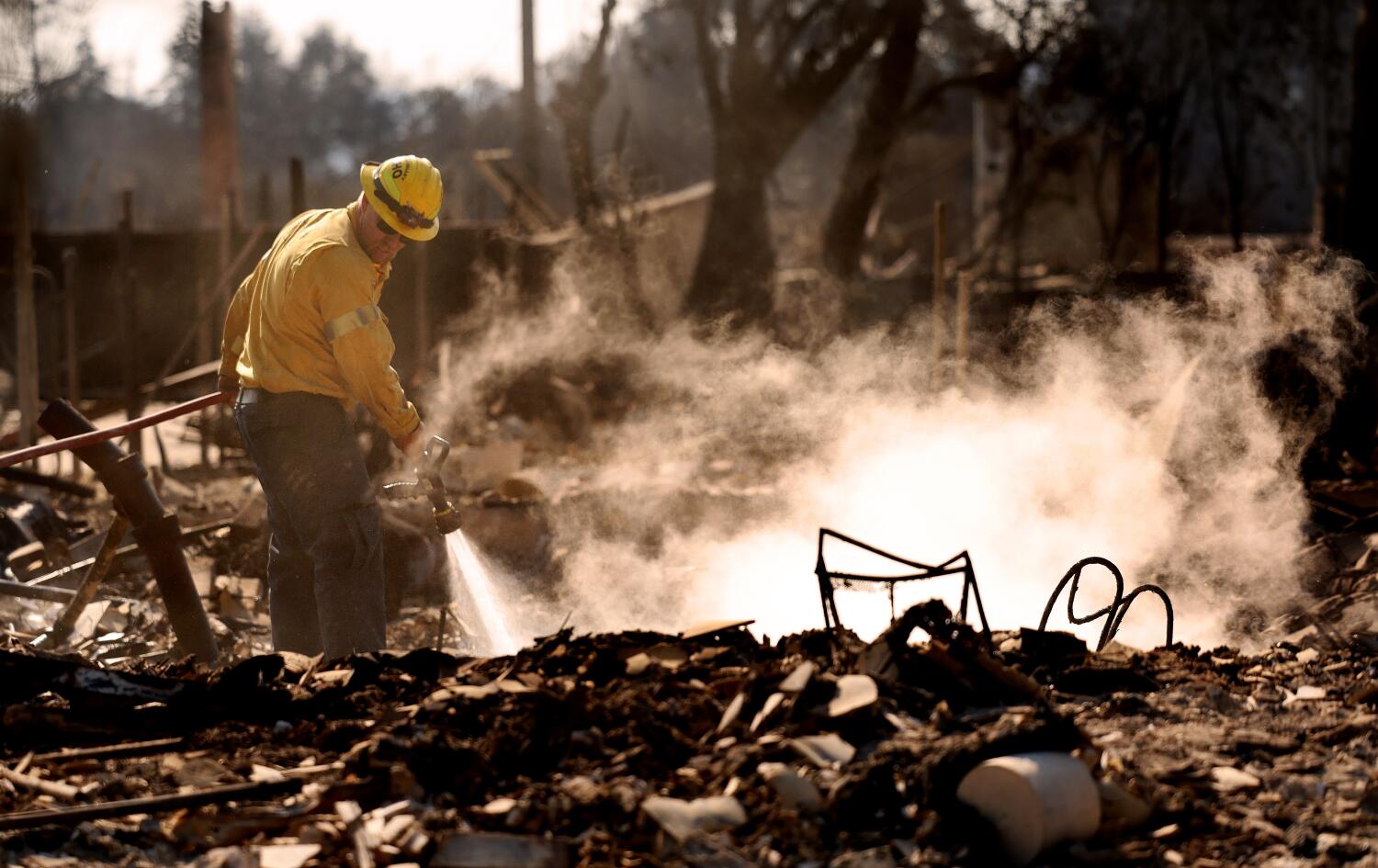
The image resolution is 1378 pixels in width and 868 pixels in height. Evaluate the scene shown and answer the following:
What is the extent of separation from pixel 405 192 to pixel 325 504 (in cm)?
131

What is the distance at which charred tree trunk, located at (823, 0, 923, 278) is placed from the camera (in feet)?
55.2

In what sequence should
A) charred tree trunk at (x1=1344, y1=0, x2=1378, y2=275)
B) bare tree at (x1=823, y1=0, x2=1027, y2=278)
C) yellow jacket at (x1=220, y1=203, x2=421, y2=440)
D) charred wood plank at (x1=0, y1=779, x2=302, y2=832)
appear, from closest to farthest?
charred wood plank at (x1=0, y1=779, x2=302, y2=832)
yellow jacket at (x1=220, y1=203, x2=421, y2=440)
charred tree trunk at (x1=1344, y1=0, x2=1378, y2=275)
bare tree at (x1=823, y1=0, x2=1027, y2=278)

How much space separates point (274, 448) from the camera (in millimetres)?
5238

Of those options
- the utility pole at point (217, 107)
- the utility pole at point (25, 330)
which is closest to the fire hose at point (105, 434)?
the utility pole at point (25, 330)

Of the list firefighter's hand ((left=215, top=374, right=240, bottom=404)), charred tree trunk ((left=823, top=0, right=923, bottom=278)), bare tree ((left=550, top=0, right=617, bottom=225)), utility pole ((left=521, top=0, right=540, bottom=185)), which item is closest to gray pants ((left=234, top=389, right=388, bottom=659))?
firefighter's hand ((left=215, top=374, right=240, bottom=404))

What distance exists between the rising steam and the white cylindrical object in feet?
10.6

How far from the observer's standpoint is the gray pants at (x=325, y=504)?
523 centimetres

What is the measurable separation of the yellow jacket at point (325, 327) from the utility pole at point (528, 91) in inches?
561

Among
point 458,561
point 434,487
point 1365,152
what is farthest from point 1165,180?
point 434,487

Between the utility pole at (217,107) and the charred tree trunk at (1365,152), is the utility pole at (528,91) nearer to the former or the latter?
the utility pole at (217,107)

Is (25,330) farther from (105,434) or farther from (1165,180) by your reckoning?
(1165,180)

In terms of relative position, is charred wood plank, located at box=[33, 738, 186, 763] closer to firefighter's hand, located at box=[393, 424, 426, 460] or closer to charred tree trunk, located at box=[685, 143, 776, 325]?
firefighter's hand, located at box=[393, 424, 426, 460]

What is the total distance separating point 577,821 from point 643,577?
4480 mm

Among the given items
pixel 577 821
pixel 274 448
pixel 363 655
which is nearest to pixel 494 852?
pixel 577 821
